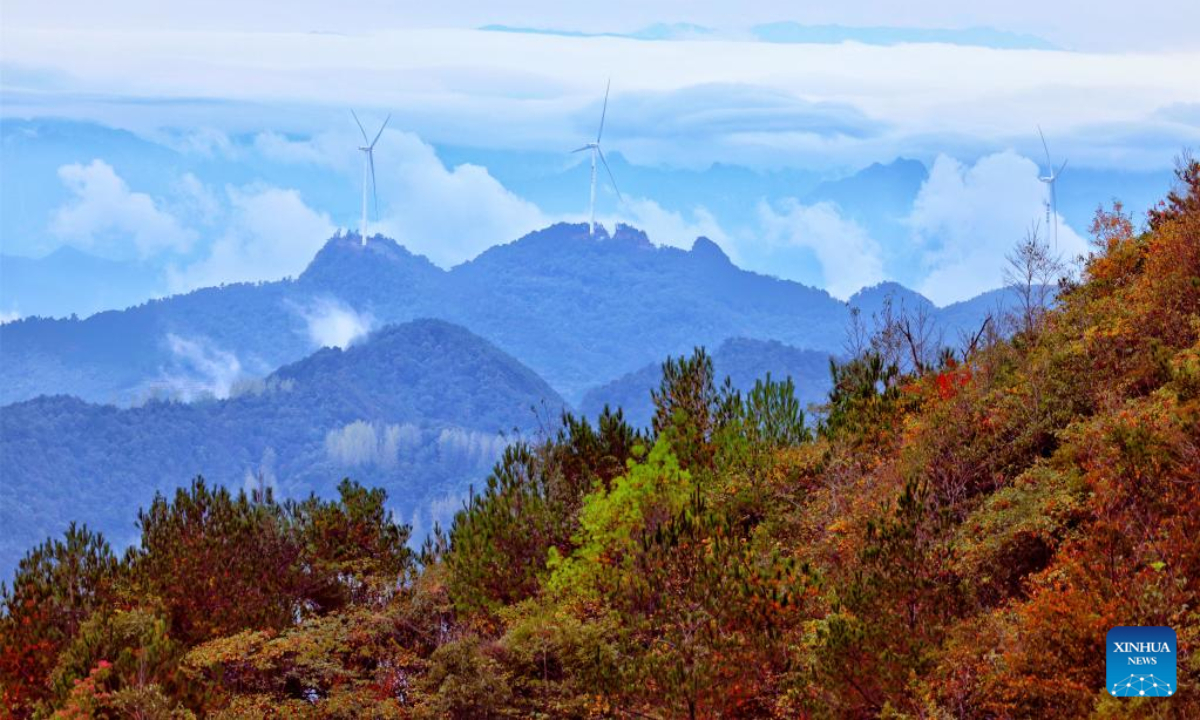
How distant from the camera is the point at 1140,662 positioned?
2150 centimetres

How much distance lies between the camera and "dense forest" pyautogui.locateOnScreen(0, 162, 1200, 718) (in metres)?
24.9

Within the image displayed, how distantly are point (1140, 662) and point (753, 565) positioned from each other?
1175 cm

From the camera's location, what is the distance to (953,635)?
25625 millimetres

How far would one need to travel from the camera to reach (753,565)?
32.4m

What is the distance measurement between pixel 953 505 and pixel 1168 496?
6.58m

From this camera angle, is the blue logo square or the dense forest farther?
the dense forest

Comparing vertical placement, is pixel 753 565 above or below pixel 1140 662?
above

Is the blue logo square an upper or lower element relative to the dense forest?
lower

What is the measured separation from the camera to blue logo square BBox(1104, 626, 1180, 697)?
21.0m

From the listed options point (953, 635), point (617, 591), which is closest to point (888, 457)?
point (617, 591)

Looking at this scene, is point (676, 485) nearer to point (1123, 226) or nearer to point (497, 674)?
point (497, 674)

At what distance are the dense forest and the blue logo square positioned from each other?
0.92ft

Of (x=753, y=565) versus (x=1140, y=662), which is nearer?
(x=1140, y=662)

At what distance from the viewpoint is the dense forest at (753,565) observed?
24.9m
